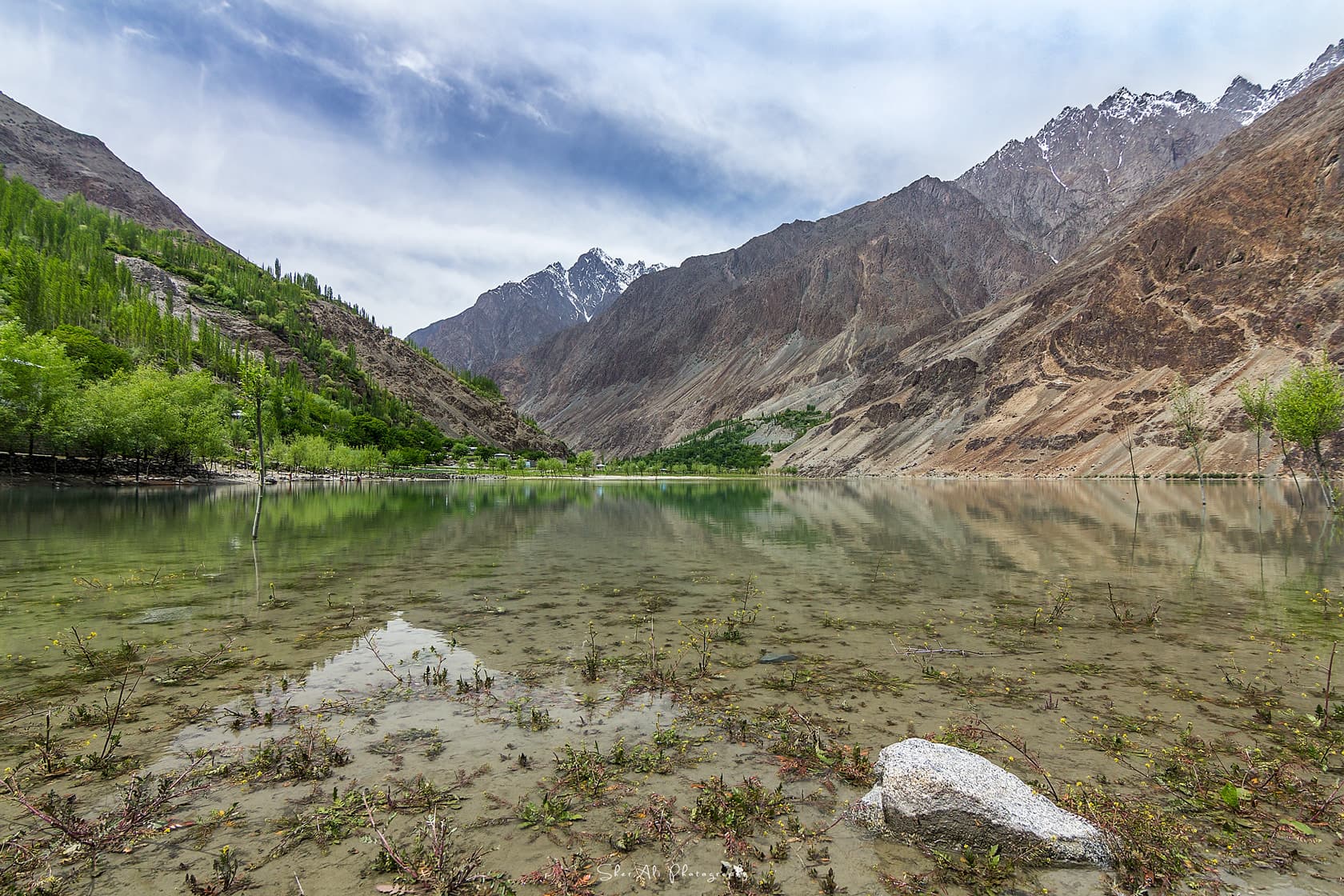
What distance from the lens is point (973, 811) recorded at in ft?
21.1

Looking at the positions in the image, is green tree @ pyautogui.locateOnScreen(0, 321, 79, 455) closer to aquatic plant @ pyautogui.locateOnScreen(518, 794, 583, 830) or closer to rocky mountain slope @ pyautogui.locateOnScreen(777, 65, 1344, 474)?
aquatic plant @ pyautogui.locateOnScreen(518, 794, 583, 830)

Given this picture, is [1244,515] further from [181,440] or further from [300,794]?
[181,440]

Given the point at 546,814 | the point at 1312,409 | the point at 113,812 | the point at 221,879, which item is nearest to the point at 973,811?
the point at 546,814

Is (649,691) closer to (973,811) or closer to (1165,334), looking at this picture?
(973,811)

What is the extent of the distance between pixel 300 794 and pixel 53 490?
74.0 meters

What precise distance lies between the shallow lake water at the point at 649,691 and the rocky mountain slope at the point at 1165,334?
125 meters

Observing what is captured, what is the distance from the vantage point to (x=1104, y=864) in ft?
20.0

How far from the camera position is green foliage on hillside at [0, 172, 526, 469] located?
2414 inches

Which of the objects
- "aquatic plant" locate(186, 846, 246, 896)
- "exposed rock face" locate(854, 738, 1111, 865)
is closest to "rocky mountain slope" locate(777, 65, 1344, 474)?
"exposed rock face" locate(854, 738, 1111, 865)

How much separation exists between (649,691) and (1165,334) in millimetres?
183875

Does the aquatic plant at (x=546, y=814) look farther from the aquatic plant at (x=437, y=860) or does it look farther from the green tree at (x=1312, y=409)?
the green tree at (x=1312, y=409)

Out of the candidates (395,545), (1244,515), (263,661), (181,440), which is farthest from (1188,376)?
(181,440)

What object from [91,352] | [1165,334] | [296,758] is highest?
[1165,334]

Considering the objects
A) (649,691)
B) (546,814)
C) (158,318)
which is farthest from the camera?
(158,318)
